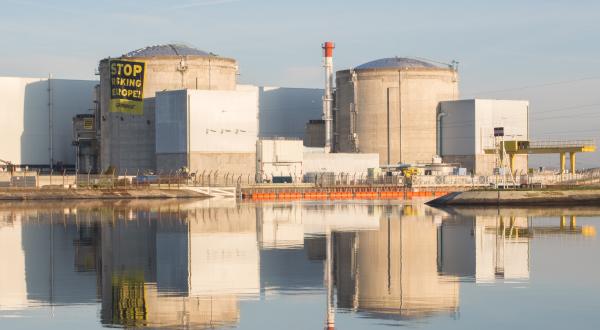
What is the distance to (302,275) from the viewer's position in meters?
31.9

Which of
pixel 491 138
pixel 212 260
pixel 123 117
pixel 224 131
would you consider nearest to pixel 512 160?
pixel 491 138

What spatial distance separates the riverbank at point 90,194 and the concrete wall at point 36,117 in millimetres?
27804

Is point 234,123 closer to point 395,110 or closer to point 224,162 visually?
point 224,162

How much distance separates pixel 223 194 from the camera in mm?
104438

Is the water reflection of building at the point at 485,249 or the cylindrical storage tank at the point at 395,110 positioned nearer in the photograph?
the water reflection of building at the point at 485,249

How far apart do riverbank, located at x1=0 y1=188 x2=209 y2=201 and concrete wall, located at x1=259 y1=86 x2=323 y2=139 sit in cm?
3996

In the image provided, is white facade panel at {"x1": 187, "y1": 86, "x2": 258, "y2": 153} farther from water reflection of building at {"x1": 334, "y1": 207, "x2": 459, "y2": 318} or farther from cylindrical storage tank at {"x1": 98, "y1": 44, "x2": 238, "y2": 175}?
water reflection of building at {"x1": 334, "y1": 207, "x2": 459, "y2": 318}

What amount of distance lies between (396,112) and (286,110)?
22839 millimetres

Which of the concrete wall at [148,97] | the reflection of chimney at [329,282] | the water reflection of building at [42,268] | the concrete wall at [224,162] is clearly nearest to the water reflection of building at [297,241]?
the reflection of chimney at [329,282]

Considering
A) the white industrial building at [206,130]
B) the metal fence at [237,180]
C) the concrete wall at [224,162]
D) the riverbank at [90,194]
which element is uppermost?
the white industrial building at [206,130]

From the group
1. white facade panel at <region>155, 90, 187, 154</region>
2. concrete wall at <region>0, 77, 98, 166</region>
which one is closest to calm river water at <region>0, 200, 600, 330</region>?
white facade panel at <region>155, 90, 187, 154</region>

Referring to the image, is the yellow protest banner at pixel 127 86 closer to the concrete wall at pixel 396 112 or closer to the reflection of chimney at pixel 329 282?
the concrete wall at pixel 396 112

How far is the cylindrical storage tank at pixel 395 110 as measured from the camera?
4958 inches

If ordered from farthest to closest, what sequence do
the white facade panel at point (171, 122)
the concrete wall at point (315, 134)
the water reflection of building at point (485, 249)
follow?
the concrete wall at point (315, 134) < the white facade panel at point (171, 122) < the water reflection of building at point (485, 249)
